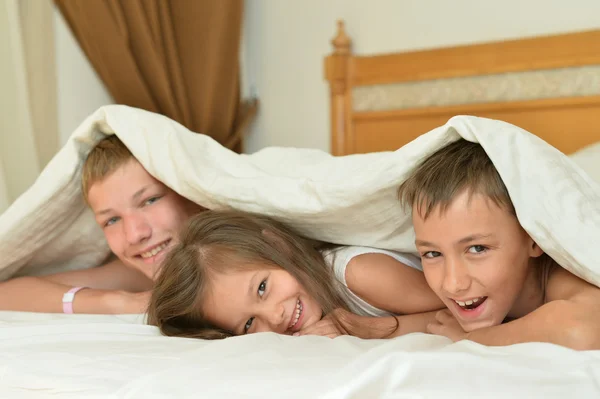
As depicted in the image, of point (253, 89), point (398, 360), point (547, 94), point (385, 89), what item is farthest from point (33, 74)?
point (398, 360)

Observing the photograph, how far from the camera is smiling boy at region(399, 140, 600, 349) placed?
1.02m

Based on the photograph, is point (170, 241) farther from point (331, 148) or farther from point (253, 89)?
point (253, 89)

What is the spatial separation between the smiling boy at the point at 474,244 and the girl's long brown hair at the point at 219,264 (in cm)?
23

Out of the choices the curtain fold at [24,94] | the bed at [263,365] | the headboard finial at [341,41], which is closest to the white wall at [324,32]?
the headboard finial at [341,41]

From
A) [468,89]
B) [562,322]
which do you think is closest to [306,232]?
[562,322]

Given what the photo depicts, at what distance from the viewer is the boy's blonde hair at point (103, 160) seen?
1.46 metres

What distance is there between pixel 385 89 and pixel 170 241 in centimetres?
121

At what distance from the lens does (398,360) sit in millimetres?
735

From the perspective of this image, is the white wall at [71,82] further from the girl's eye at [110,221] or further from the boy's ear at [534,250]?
the boy's ear at [534,250]

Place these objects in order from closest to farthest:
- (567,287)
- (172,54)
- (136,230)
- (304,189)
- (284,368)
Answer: (284,368) < (567,287) < (304,189) < (136,230) < (172,54)

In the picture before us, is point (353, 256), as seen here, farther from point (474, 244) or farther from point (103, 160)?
point (103, 160)

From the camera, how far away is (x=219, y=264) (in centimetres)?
122

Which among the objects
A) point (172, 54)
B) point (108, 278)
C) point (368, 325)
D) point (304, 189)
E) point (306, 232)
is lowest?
point (108, 278)

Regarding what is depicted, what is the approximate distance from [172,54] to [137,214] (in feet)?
4.37
